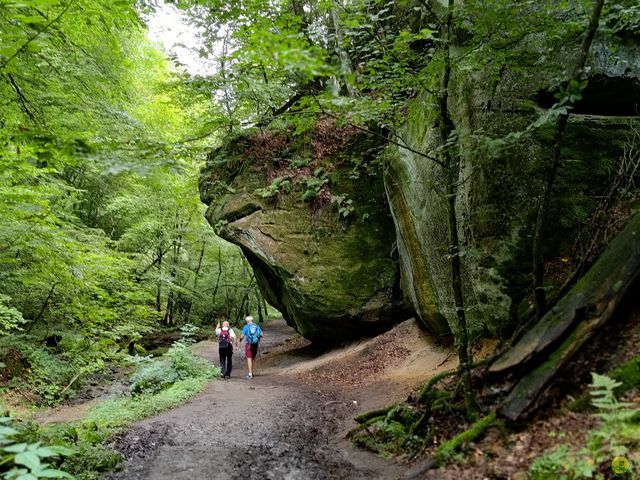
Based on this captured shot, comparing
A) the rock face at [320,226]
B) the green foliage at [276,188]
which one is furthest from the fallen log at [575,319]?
the green foliage at [276,188]

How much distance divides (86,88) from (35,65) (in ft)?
2.65

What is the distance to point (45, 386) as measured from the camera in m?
11.3

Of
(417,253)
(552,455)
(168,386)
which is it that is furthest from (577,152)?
(168,386)

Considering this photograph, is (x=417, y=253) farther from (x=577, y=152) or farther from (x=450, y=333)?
(x=577, y=152)

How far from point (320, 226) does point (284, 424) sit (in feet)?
24.7

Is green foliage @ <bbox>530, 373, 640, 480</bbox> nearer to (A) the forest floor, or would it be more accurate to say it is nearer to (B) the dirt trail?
(A) the forest floor

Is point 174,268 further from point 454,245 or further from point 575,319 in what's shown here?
point 575,319

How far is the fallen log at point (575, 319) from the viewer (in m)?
4.29

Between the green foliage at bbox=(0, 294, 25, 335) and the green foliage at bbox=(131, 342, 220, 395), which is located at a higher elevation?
the green foliage at bbox=(0, 294, 25, 335)

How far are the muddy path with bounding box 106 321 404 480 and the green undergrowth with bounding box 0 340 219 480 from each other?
274 mm

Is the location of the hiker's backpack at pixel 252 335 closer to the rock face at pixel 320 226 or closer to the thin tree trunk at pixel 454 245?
the rock face at pixel 320 226
